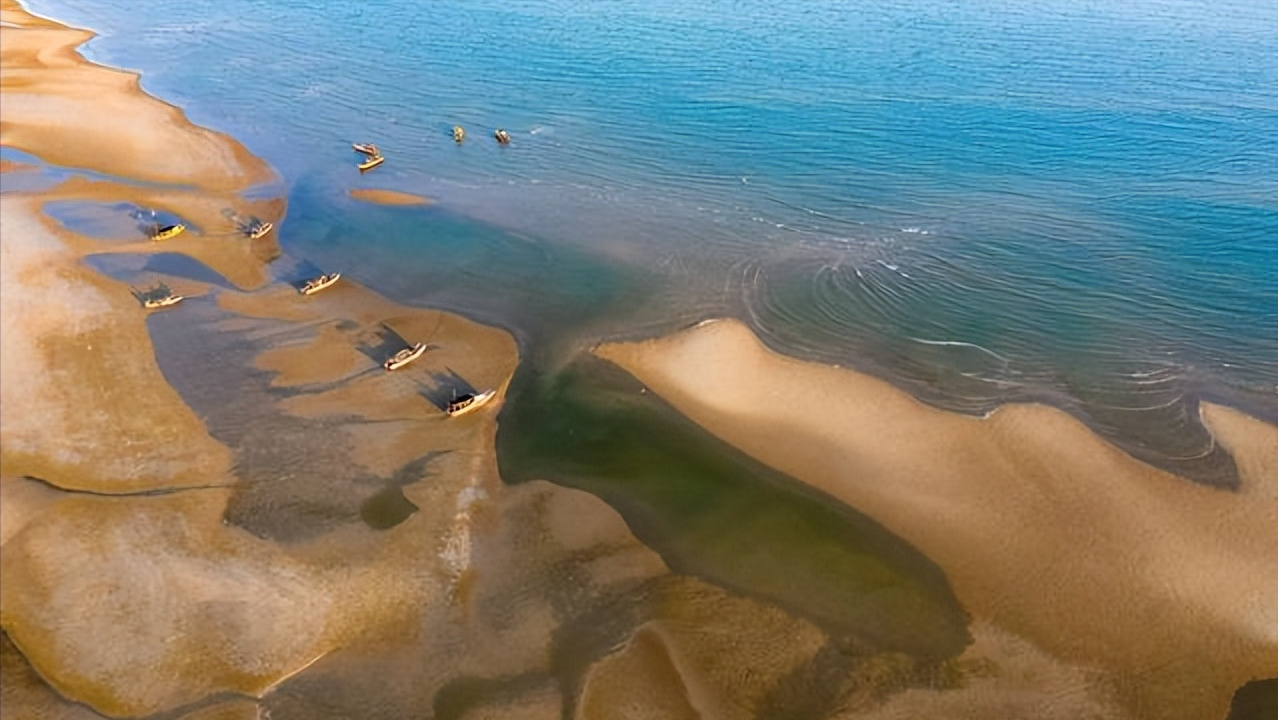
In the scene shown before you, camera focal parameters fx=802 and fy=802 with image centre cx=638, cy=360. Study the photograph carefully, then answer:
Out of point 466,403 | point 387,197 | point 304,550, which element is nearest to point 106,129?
point 387,197

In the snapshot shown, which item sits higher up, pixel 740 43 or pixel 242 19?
pixel 740 43

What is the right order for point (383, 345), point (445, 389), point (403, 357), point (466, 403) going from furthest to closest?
point (383, 345) < point (403, 357) < point (445, 389) < point (466, 403)

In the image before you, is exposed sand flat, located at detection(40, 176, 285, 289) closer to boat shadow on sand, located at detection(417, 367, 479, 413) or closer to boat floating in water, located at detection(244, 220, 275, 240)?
boat floating in water, located at detection(244, 220, 275, 240)

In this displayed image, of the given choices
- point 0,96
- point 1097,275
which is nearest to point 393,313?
point 1097,275

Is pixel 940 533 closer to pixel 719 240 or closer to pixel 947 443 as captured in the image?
pixel 947 443

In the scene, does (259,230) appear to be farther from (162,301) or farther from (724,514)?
(724,514)

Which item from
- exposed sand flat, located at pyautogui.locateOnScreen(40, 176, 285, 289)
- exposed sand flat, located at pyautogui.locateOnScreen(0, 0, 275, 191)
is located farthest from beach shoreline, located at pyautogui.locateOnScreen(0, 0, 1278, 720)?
exposed sand flat, located at pyautogui.locateOnScreen(0, 0, 275, 191)
